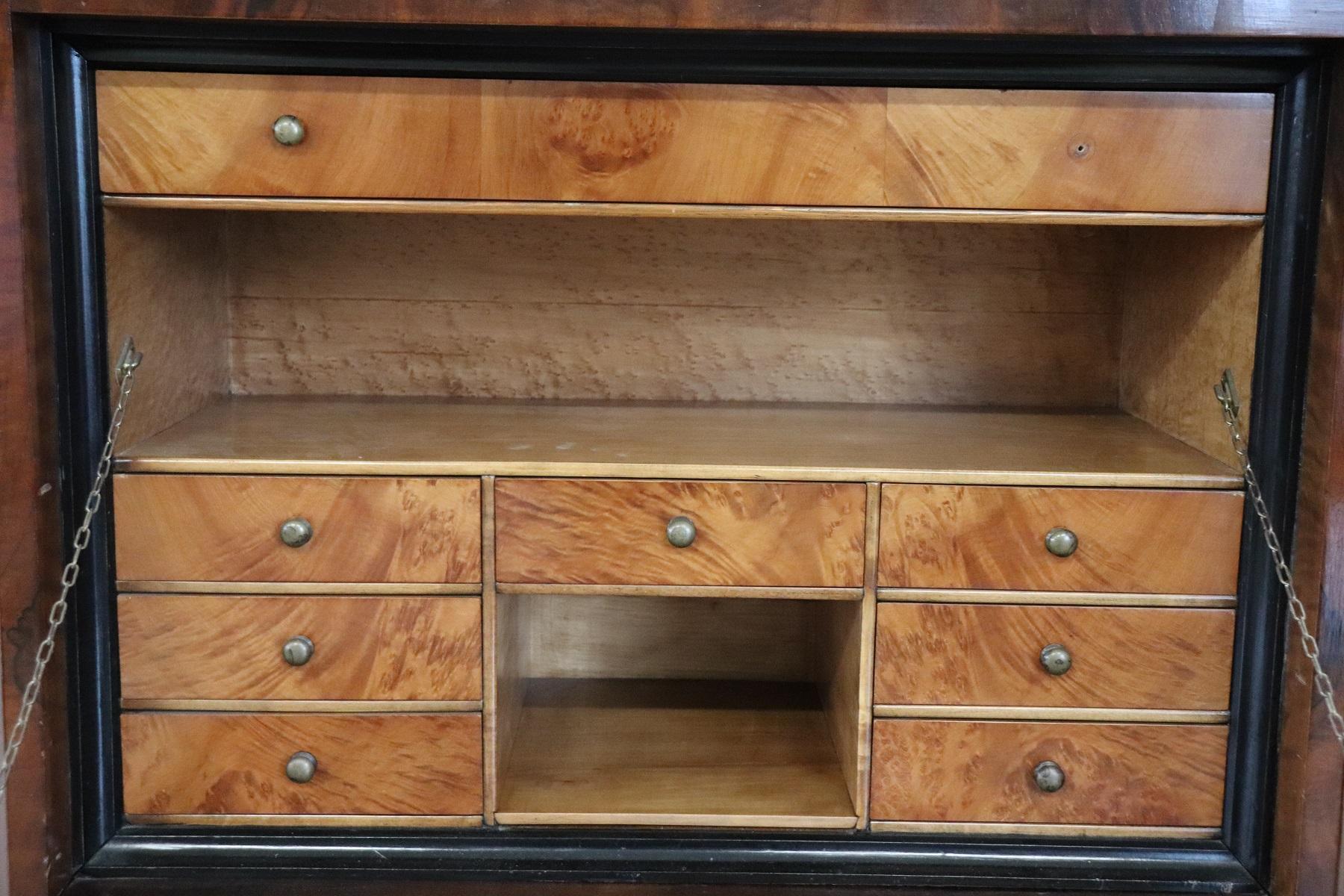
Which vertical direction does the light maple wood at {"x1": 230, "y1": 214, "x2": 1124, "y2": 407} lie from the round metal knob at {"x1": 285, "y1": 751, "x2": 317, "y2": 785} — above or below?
above

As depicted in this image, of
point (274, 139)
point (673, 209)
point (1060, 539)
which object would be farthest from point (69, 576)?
point (1060, 539)

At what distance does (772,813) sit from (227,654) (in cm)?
74

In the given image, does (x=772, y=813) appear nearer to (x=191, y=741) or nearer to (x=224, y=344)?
(x=191, y=741)

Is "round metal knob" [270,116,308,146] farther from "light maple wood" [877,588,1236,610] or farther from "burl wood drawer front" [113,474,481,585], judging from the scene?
"light maple wood" [877,588,1236,610]

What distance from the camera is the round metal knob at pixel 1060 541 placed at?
59.0 inches

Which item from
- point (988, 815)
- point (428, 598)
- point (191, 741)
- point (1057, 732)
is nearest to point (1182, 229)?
point (1057, 732)

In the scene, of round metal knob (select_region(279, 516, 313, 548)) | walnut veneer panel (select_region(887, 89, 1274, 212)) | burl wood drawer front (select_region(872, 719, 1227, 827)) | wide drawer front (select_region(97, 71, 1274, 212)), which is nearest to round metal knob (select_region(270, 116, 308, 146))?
wide drawer front (select_region(97, 71, 1274, 212))

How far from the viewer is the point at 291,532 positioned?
149cm

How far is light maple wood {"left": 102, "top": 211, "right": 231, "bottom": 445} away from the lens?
154 centimetres

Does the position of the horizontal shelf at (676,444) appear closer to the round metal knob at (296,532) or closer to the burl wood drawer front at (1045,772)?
the round metal knob at (296,532)

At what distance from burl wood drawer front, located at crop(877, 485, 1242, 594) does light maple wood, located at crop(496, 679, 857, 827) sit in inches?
13.6

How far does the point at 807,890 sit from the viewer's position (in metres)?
1.52

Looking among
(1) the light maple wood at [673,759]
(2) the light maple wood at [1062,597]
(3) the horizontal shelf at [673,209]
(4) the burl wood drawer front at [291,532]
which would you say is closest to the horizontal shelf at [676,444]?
(4) the burl wood drawer front at [291,532]

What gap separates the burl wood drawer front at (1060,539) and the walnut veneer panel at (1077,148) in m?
0.37
